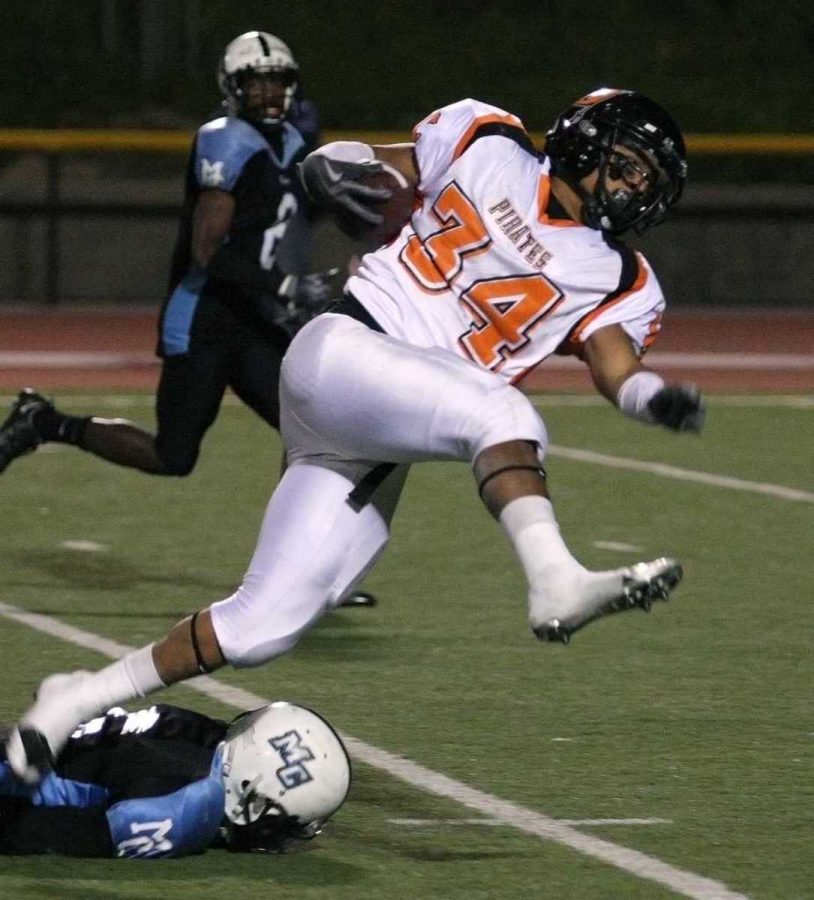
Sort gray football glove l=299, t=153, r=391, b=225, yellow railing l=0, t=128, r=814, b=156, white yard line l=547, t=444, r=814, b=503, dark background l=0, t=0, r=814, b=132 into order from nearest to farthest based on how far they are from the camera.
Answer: gray football glove l=299, t=153, r=391, b=225, white yard line l=547, t=444, r=814, b=503, yellow railing l=0, t=128, r=814, b=156, dark background l=0, t=0, r=814, b=132

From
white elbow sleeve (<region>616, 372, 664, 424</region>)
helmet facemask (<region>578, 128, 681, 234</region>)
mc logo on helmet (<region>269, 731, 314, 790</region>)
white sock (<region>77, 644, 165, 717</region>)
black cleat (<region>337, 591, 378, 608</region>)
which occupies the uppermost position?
helmet facemask (<region>578, 128, 681, 234</region>)

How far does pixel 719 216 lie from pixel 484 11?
631 centimetres

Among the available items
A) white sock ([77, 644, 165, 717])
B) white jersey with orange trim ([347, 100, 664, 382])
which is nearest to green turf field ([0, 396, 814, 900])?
white sock ([77, 644, 165, 717])

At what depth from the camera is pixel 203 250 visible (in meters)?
7.83

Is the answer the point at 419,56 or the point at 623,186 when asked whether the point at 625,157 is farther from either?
the point at 419,56

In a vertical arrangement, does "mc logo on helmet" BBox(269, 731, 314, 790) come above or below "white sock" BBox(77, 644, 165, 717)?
below

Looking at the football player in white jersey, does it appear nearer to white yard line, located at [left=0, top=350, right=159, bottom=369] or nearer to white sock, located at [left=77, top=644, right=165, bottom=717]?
white sock, located at [left=77, top=644, right=165, bottom=717]

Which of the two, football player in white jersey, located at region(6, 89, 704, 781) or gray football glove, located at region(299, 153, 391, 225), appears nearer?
football player in white jersey, located at region(6, 89, 704, 781)

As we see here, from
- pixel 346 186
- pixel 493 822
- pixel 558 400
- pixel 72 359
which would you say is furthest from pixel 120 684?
pixel 72 359

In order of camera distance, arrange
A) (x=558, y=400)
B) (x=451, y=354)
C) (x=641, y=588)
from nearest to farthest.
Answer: (x=641, y=588) < (x=451, y=354) < (x=558, y=400)

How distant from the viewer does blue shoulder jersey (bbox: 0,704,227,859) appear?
4609mm

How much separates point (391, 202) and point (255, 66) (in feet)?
9.23

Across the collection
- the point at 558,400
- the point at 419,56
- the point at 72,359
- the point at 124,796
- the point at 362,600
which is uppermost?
the point at 124,796

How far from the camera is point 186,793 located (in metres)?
4.59
